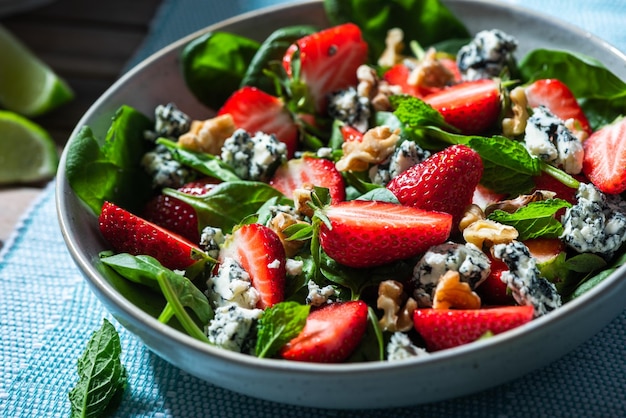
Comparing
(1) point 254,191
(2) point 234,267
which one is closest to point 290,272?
(2) point 234,267

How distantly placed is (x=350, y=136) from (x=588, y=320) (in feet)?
2.33

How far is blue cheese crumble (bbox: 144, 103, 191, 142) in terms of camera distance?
76.0 inches

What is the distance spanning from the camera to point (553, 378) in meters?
1.47

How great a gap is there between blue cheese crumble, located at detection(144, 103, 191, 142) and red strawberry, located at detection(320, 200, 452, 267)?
617 millimetres

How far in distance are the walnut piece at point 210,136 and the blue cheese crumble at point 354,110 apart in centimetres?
26

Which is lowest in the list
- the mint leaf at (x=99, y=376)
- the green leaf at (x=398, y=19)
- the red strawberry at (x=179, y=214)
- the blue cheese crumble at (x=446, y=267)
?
the mint leaf at (x=99, y=376)

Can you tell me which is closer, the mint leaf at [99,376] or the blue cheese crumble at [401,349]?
the blue cheese crumble at [401,349]

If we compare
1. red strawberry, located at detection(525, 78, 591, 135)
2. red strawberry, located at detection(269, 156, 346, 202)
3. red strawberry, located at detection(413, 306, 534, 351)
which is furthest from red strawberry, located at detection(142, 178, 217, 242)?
red strawberry, located at detection(525, 78, 591, 135)

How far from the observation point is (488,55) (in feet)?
6.21

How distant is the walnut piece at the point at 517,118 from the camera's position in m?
1.71

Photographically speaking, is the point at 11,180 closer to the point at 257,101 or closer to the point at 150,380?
the point at 257,101

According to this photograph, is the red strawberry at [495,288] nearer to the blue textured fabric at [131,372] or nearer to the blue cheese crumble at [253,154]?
the blue textured fabric at [131,372]

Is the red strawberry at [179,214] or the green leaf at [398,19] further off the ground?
the green leaf at [398,19]

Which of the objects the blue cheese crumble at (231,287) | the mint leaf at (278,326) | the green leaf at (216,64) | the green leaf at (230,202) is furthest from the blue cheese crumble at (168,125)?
the mint leaf at (278,326)
